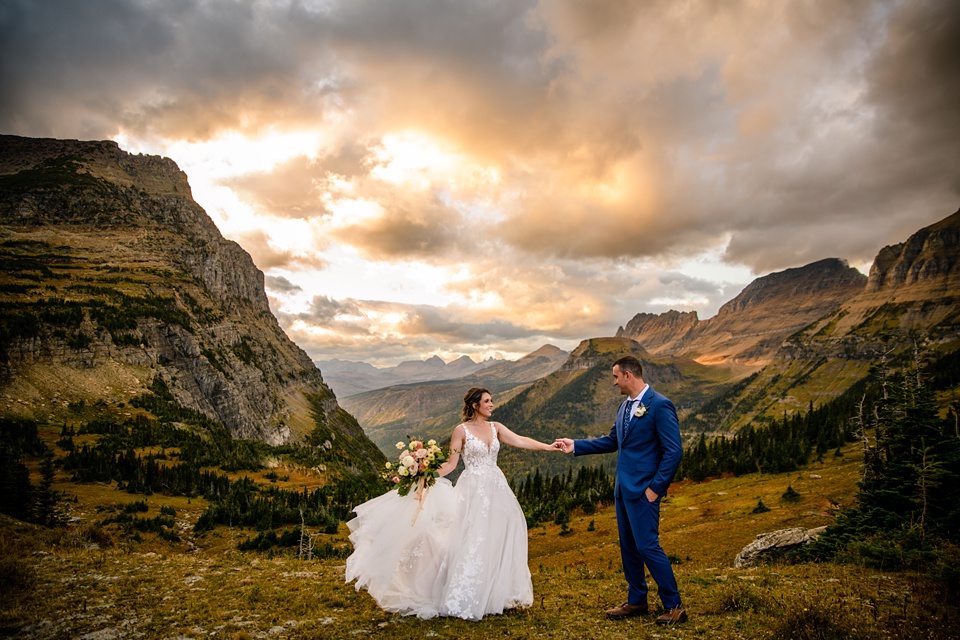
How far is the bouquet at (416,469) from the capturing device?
10.8 m

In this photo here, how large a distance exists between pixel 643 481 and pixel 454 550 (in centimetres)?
474

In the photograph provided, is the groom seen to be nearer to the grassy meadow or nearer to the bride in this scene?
the grassy meadow

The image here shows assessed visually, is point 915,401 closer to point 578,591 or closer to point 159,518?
point 578,591

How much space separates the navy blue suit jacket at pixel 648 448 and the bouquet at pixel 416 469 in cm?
455

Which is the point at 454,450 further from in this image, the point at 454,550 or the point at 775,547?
the point at 775,547

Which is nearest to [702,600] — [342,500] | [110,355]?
[342,500]

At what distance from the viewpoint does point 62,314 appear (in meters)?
160

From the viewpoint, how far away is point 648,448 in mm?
9492

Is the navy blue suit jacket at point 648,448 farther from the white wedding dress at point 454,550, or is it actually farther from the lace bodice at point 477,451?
the lace bodice at point 477,451

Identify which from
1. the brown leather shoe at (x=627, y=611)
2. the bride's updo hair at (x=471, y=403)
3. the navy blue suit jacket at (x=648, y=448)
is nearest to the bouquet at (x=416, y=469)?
the bride's updo hair at (x=471, y=403)

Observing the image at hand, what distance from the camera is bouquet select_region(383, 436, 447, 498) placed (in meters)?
10.8

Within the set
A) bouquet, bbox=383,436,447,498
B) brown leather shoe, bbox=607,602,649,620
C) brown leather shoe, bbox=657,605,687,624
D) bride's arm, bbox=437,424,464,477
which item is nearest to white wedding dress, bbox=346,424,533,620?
bride's arm, bbox=437,424,464,477

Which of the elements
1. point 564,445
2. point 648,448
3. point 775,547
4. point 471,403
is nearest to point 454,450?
point 471,403

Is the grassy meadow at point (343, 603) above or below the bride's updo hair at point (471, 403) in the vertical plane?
below
